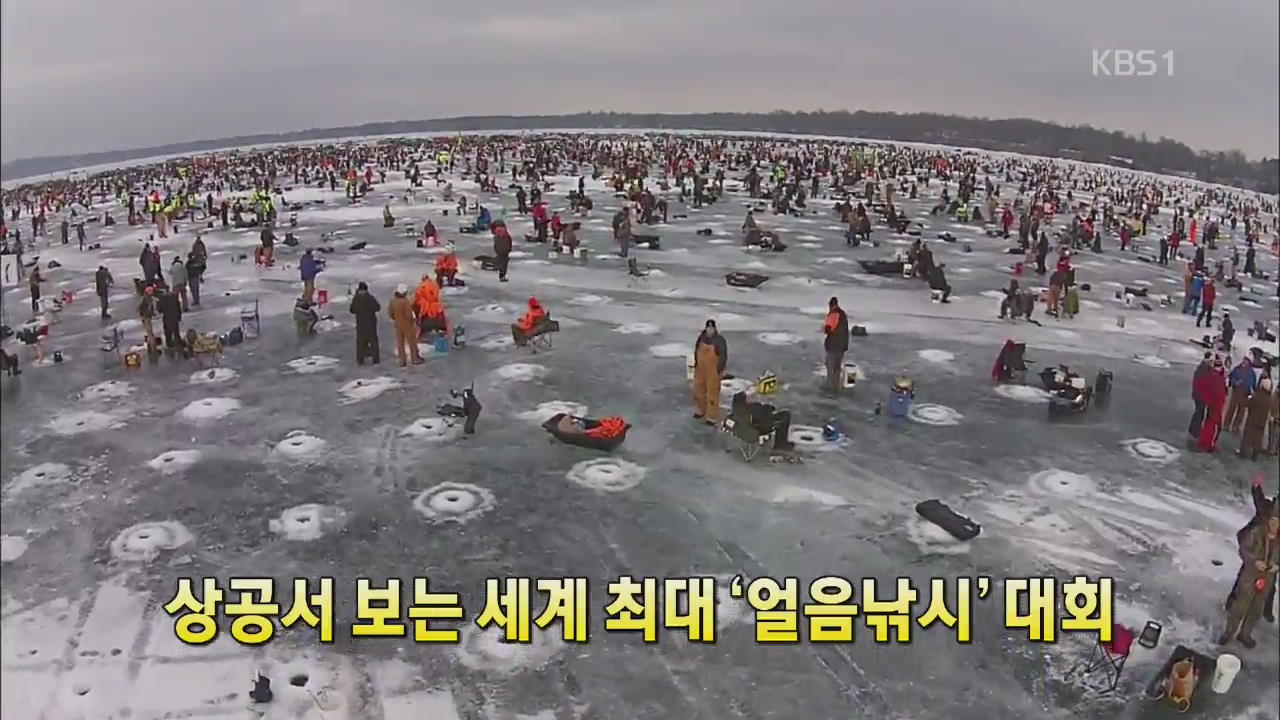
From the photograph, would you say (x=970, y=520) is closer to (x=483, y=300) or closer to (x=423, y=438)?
(x=423, y=438)

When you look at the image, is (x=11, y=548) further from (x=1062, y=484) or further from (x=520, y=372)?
(x=1062, y=484)

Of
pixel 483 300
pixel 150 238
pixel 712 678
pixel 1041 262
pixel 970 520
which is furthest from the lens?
pixel 150 238

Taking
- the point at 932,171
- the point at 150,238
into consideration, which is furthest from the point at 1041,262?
the point at 932,171

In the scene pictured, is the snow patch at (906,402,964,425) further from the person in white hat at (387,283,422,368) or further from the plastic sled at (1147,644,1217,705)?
the person in white hat at (387,283,422,368)
